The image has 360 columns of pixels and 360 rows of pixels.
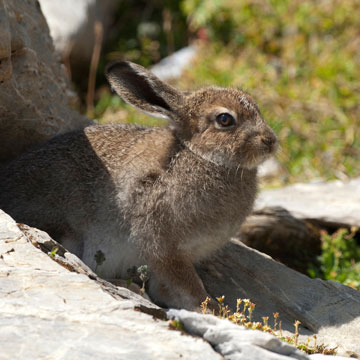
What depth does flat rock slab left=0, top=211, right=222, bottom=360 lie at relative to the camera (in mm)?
3312

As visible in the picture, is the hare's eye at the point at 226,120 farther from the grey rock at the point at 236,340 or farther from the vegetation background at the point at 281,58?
the vegetation background at the point at 281,58

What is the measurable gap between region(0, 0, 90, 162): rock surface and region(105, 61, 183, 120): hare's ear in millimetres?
886

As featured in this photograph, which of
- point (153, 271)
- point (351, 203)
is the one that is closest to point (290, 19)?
point (351, 203)

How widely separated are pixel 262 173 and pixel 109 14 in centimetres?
448

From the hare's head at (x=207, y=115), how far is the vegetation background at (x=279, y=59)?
11.9 ft

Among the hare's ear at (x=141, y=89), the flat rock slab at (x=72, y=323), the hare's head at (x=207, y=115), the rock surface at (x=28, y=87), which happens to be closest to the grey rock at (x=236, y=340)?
the flat rock slab at (x=72, y=323)

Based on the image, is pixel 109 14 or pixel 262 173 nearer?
pixel 262 173

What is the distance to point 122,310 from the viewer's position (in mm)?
3697

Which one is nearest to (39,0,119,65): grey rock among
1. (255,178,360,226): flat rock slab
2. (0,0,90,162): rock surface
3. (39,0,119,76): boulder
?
(39,0,119,76): boulder

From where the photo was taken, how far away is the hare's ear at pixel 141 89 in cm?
538

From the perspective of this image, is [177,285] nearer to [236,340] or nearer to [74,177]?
[74,177]

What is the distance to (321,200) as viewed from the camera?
25.9ft

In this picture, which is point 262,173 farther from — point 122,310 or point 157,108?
point 122,310

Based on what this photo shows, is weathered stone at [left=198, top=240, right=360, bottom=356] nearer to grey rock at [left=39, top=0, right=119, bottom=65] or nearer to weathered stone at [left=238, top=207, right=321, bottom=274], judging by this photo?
weathered stone at [left=238, top=207, right=321, bottom=274]
